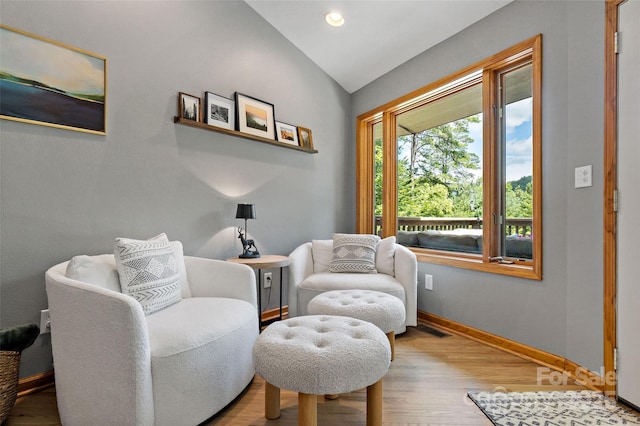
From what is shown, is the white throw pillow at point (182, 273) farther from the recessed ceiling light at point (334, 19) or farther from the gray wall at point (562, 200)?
the recessed ceiling light at point (334, 19)

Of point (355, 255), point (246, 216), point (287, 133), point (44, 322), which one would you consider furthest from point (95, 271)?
point (287, 133)

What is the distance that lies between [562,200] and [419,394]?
4.69 ft

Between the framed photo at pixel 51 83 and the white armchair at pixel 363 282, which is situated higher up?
the framed photo at pixel 51 83

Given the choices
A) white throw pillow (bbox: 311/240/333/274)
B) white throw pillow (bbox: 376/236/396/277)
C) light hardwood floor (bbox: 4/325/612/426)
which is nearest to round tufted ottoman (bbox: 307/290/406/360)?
light hardwood floor (bbox: 4/325/612/426)

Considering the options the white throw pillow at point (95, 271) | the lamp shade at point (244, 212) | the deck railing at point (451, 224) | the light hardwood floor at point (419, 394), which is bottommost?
the light hardwood floor at point (419, 394)

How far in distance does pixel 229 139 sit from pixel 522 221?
2.38 m

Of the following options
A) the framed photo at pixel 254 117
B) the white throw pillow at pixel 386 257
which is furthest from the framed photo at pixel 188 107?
the white throw pillow at pixel 386 257

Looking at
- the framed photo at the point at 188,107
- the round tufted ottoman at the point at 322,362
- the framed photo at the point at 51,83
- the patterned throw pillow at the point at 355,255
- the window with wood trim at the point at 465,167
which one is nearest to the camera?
the round tufted ottoman at the point at 322,362

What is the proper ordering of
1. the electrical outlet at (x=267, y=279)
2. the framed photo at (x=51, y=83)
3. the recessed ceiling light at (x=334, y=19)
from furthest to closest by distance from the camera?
1. the electrical outlet at (x=267, y=279)
2. the recessed ceiling light at (x=334, y=19)
3. the framed photo at (x=51, y=83)

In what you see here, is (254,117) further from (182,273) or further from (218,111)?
(182,273)

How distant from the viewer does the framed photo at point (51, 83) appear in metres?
1.71

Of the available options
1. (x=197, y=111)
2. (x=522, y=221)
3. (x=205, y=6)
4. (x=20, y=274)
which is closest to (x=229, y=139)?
(x=197, y=111)

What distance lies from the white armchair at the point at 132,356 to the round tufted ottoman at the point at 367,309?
1.64 feet

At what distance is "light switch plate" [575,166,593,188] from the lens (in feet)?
5.74
